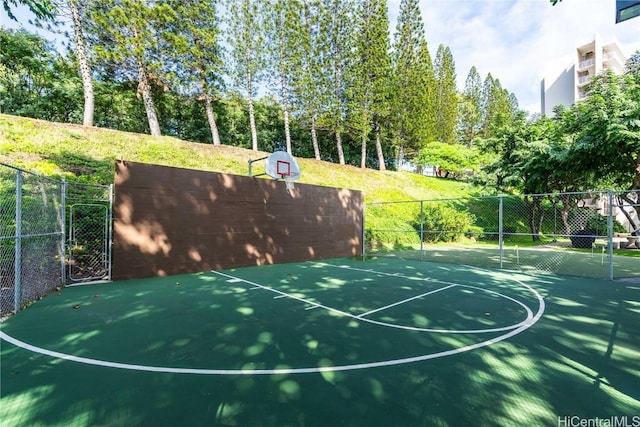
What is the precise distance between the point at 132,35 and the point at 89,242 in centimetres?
1137

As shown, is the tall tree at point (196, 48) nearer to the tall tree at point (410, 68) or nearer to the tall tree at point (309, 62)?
the tall tree at point (309, 62)

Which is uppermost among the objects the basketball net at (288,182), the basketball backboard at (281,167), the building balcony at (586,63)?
the building balcony at (586,63)

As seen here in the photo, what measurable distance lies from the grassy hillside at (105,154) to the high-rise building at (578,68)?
94.8ft

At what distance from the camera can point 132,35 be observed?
13195mm

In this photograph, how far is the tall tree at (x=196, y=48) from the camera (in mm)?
14164

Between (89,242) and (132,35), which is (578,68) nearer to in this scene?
(132,35)

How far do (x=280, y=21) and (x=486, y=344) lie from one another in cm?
1912

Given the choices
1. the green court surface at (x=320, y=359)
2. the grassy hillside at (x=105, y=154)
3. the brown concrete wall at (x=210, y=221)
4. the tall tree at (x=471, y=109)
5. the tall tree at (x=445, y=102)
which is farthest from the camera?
the tall tree at (x=471, y=109)

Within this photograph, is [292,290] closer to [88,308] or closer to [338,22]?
[88,308]

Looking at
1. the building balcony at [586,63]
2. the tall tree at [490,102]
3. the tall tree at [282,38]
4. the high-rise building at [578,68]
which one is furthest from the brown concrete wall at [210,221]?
the building balcony at [586,63]

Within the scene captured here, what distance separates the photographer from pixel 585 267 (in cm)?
812

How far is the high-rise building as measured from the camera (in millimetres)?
31109

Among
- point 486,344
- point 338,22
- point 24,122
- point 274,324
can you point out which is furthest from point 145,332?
point 338,22

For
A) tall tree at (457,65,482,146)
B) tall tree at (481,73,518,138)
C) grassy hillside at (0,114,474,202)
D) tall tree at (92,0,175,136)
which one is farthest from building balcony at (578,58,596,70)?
tall tree at (92,0,175,136)
